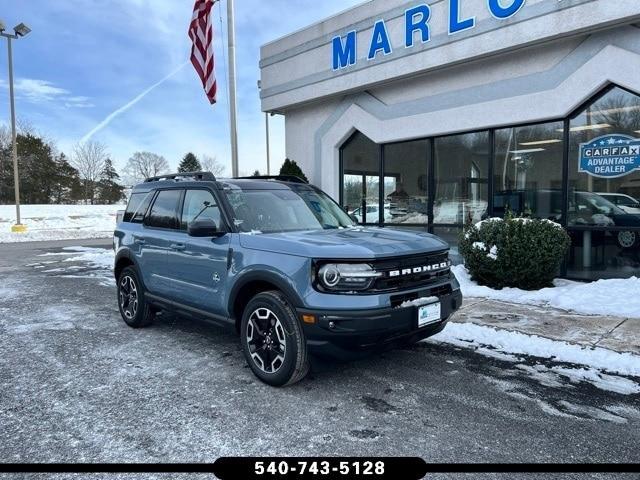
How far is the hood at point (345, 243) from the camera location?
142 inches

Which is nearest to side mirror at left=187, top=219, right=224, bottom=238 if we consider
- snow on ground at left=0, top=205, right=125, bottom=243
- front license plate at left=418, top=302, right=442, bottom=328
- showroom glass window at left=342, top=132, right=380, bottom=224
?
front license plate at left=418, top=302, right=442, bottom=328

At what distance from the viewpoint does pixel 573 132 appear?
27.0ft

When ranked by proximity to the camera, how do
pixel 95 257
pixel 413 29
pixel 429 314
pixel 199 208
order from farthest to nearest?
1. pixel 95 257
2. pixel 413 29
3. pixel 199 208
4. pixel 429 314

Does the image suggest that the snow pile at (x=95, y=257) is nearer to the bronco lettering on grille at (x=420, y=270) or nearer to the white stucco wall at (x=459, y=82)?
the white stucco wall at (x=459, y=82)

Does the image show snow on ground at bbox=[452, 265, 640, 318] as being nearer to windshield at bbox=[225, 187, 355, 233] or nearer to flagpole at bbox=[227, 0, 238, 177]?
windshield at bbox=[225, 187, 355, 233]

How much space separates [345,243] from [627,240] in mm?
6394

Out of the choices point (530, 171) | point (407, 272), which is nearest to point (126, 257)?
point (407, 272)

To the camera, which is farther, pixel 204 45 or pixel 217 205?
pixel 204 45

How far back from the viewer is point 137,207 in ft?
19.7

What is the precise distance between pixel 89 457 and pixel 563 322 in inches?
209

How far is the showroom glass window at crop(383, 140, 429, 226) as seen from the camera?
1050 centimetres

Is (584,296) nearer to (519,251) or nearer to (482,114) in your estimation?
(519,251)

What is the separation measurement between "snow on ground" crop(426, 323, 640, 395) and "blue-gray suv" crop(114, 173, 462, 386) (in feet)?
3.18

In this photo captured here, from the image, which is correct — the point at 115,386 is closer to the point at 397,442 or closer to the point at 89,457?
the point at 89,457
